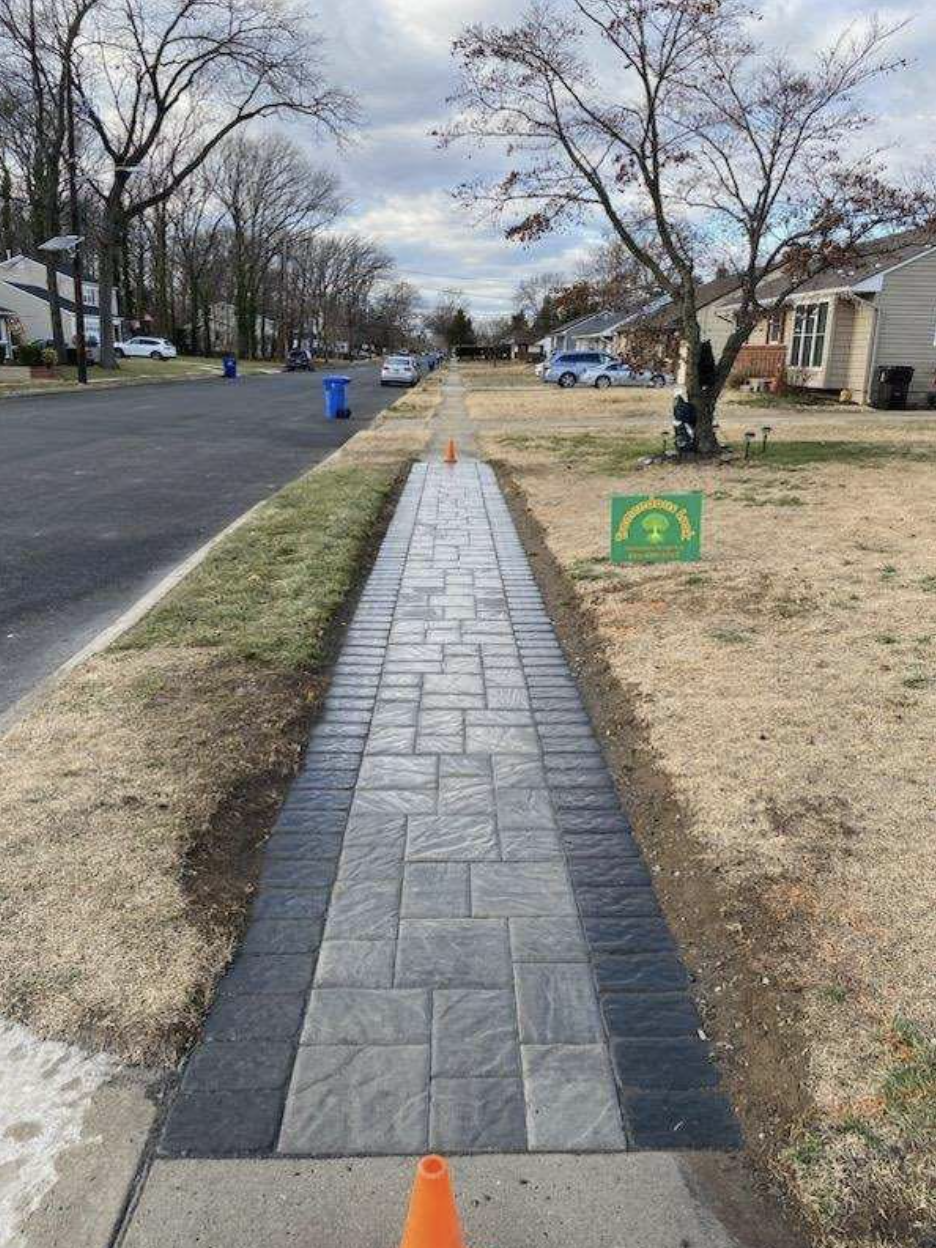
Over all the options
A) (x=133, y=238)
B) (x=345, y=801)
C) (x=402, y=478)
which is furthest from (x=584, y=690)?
(x=133, y=238)

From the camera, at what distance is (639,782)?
4.11 meters

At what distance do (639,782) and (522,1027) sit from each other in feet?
5.35

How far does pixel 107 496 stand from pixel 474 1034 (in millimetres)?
10469

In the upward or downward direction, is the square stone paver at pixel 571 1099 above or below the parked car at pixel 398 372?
below

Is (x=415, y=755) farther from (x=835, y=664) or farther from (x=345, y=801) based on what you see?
(x=835, y=664)

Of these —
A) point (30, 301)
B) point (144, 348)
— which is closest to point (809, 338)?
point (144, 348)

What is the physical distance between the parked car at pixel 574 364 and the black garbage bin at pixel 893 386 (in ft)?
60.9

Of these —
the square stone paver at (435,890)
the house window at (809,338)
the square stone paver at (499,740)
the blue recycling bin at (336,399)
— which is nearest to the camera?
the square stone paver at (435,890)

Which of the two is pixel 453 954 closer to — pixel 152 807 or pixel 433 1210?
pixel 433 1210

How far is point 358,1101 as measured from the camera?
7.80 feet

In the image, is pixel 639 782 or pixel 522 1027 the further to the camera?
pixel 639 782

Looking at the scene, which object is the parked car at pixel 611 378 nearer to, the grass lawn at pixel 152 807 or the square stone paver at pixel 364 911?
the grass lawn at pixel 152 807

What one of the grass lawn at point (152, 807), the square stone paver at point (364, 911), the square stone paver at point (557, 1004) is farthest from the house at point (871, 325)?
the square stone paver at point (557, 1004)

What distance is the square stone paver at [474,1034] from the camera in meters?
2.50
